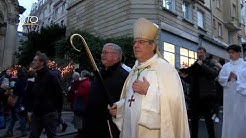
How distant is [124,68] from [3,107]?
21.7ft

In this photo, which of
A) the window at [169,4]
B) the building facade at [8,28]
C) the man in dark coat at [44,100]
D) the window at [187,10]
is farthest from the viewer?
the building facade at [8,28]

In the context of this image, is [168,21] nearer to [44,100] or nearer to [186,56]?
[186,56]

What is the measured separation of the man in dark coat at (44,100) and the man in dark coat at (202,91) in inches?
103

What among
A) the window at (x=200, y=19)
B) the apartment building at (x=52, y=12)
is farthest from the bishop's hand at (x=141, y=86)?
the apartment building at (x=52, y=12)

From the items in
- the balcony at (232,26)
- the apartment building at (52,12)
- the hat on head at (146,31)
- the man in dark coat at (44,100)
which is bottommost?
the man in dark coat at (44,100)

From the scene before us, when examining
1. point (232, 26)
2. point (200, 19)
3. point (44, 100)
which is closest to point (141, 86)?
point (44, 100)

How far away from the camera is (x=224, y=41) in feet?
118

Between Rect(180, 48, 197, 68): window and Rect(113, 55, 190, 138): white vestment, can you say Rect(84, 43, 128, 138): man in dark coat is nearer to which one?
Rect(113, 55, 190, 138): white vestment

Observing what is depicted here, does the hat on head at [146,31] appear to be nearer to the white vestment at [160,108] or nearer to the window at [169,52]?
the white vestment at [160,108]

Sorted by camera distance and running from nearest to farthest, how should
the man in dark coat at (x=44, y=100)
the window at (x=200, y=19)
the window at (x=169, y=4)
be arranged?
1. the man in dark coat at (x=44, y=100)
2. the window at (x=169, y=4)
3. the window at (x=200, y=19)

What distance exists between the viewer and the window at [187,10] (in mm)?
26984

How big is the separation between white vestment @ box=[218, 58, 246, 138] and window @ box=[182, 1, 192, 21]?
2048cm

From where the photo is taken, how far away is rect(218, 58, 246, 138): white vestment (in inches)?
257

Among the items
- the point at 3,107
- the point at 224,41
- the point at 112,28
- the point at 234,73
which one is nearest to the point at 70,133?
the point at 3,107
